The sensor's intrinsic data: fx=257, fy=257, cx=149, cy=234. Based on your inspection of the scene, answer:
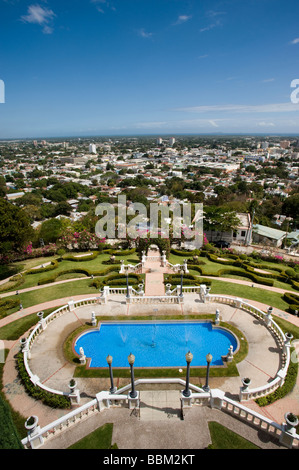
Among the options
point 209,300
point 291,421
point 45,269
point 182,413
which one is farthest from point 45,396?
point 45,269

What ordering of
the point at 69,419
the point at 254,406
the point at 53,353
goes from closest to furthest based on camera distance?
the point at 69,419
the point at 254,406
the point at 53,353

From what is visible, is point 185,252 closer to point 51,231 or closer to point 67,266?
point 67,266

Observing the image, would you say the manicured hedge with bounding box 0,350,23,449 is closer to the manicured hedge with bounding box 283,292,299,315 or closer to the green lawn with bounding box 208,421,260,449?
the green lawn with bounding box 208,421,260,449

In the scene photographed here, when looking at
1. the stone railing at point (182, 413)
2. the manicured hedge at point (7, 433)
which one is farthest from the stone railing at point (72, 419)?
the manicured hedge at point (7, 433)
